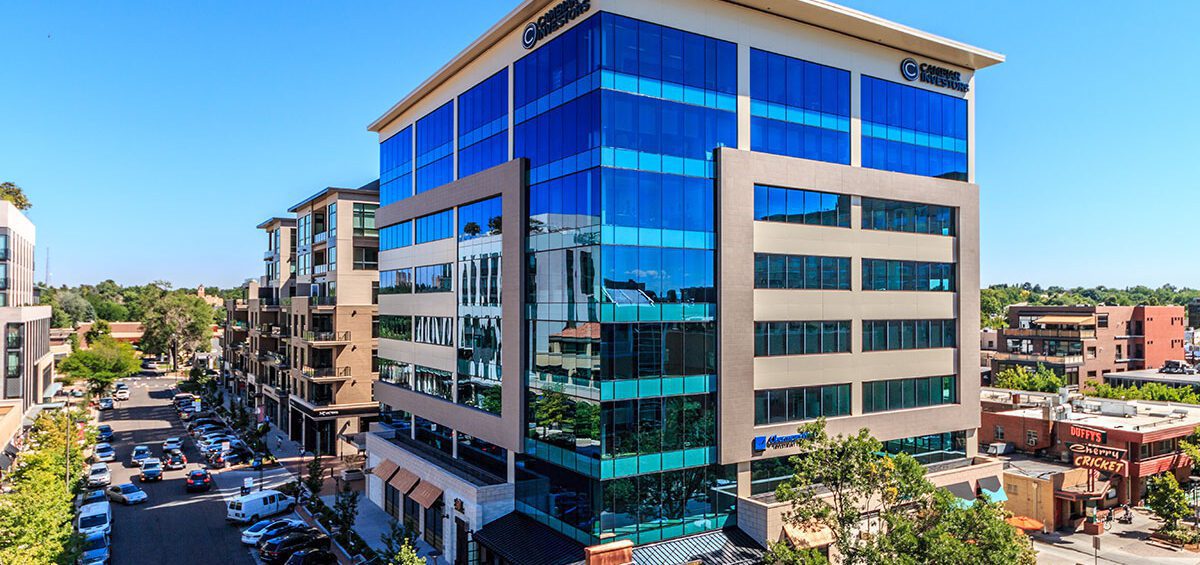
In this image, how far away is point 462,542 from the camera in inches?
1463

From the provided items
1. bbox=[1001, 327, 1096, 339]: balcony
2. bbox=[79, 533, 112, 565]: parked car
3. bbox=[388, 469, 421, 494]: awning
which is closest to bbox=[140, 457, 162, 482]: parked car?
bbox=[79, 533, 112, 565]: parked car

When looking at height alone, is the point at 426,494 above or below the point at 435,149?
below

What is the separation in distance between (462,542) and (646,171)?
20.6 metres

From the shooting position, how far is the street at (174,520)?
39.9 m

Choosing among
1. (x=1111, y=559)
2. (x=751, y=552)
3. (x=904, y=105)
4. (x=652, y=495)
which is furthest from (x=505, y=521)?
(x=1111, y=559)

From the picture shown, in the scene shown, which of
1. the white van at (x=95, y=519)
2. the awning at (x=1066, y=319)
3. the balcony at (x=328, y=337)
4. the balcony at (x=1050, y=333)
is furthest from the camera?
the awning at (x=1066, y=319)

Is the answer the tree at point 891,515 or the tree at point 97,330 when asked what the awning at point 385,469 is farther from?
the tree at point 97,330

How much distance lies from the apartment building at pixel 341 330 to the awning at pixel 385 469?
18.0 metres

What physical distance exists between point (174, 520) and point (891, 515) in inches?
1680

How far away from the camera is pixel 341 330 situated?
6625cm

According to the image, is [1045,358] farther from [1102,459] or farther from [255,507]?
[255,507]

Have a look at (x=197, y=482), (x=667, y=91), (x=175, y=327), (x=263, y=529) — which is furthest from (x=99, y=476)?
(x=175, y=327)

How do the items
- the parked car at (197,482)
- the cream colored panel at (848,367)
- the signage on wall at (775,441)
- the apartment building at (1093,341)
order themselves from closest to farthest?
the signage on wall at (775,441), the cream colored panel at (848,367), the parked car at (197,482), the apartment building at (1093,341)

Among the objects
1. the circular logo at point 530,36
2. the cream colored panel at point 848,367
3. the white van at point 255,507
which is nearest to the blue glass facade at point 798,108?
the cream colored panel at point 848,367
